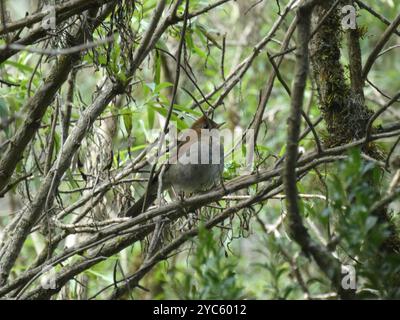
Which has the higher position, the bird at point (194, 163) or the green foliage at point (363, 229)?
the bird at point (194, 163)

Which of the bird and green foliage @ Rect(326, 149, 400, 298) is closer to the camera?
green foliage @ Rect(326, 149, 400, 298)

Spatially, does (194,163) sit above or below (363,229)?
above

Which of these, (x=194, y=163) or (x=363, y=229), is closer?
(x=363, y=229)

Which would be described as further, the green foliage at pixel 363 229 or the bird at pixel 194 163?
the bird at pixel 194 163

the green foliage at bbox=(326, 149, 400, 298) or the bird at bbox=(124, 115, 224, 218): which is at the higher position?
the bird at bbox=(124, 115, 224, 218)

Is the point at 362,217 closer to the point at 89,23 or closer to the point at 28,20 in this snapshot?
the point at 28,20

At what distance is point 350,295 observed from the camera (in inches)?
93.0

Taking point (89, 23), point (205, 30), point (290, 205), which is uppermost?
point (205, 30)

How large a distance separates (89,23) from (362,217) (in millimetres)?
2377

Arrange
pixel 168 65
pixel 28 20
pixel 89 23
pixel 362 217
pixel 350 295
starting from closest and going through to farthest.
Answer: pixel 362 217
pixel 350 295
pixel 28 20
pixel 89 23
pixel 168 65
